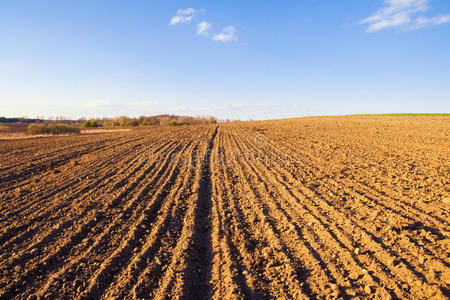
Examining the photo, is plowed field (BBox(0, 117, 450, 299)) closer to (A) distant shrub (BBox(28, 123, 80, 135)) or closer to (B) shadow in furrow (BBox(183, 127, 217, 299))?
(B) shadow in furrow (BBox(183, 127, 217, 299))

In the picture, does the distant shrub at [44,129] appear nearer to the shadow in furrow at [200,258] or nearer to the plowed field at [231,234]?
the plowed field at [231,234]

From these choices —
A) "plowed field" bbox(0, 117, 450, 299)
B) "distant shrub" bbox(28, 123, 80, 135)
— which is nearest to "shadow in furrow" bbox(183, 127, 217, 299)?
"plowed field" bbox(0, 117, 450, 299)

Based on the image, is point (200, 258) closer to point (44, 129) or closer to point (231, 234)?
point (231, 234)

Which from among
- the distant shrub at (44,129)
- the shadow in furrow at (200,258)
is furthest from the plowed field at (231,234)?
the distant shrub at (44,129)

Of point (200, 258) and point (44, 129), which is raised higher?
point (44, 129)

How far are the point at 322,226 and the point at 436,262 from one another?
1.64 metres

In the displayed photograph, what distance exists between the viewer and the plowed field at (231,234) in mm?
3188

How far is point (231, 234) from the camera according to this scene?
4.59 metres

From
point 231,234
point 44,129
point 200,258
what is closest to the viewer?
point 200,258

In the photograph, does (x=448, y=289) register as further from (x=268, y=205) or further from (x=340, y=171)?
(x=340, y=171)

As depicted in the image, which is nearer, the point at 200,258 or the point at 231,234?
the point at 200,258

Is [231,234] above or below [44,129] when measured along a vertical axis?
below

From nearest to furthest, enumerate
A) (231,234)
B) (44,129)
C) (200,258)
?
(200,258) < (231,234) < (44,129)

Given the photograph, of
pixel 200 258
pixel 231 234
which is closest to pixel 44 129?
pixel 231 234
